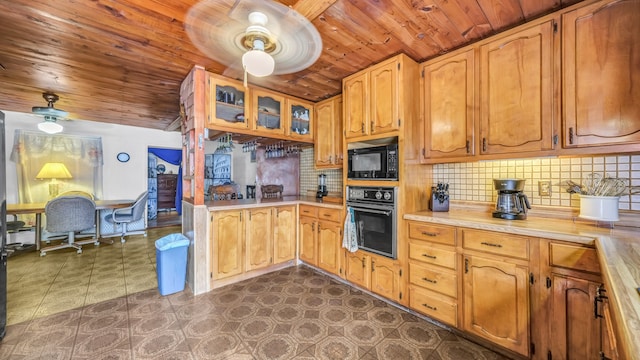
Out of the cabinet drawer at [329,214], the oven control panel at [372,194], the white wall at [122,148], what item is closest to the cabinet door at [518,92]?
the oven control panel at [372,194]

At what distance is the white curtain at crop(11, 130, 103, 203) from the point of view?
421 centimetres

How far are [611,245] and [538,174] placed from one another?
0.94 m

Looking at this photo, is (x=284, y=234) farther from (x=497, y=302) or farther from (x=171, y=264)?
(x=497, y=302)

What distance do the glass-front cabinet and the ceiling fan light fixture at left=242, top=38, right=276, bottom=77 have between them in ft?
5.45

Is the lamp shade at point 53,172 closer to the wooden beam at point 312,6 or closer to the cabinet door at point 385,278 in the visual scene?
the wooden beam at point 312,6

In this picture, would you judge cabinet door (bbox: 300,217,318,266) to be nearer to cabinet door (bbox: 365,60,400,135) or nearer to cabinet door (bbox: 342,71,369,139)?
cabinet door (bbox: 342,71,369,139)

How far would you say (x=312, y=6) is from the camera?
155 cm

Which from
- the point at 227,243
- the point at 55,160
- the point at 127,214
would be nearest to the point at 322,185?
the point at 227,243

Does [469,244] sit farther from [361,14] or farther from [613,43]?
[361,14]

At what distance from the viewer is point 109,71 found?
2.56 meters

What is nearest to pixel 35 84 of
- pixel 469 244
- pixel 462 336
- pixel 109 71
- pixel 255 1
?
pixel 109 71

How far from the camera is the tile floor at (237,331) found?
1.66 m

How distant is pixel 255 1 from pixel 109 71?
2.26 m

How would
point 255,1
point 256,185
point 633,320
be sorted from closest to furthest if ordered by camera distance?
1. point 633,320
2. point 255,1
3. point 256,185
